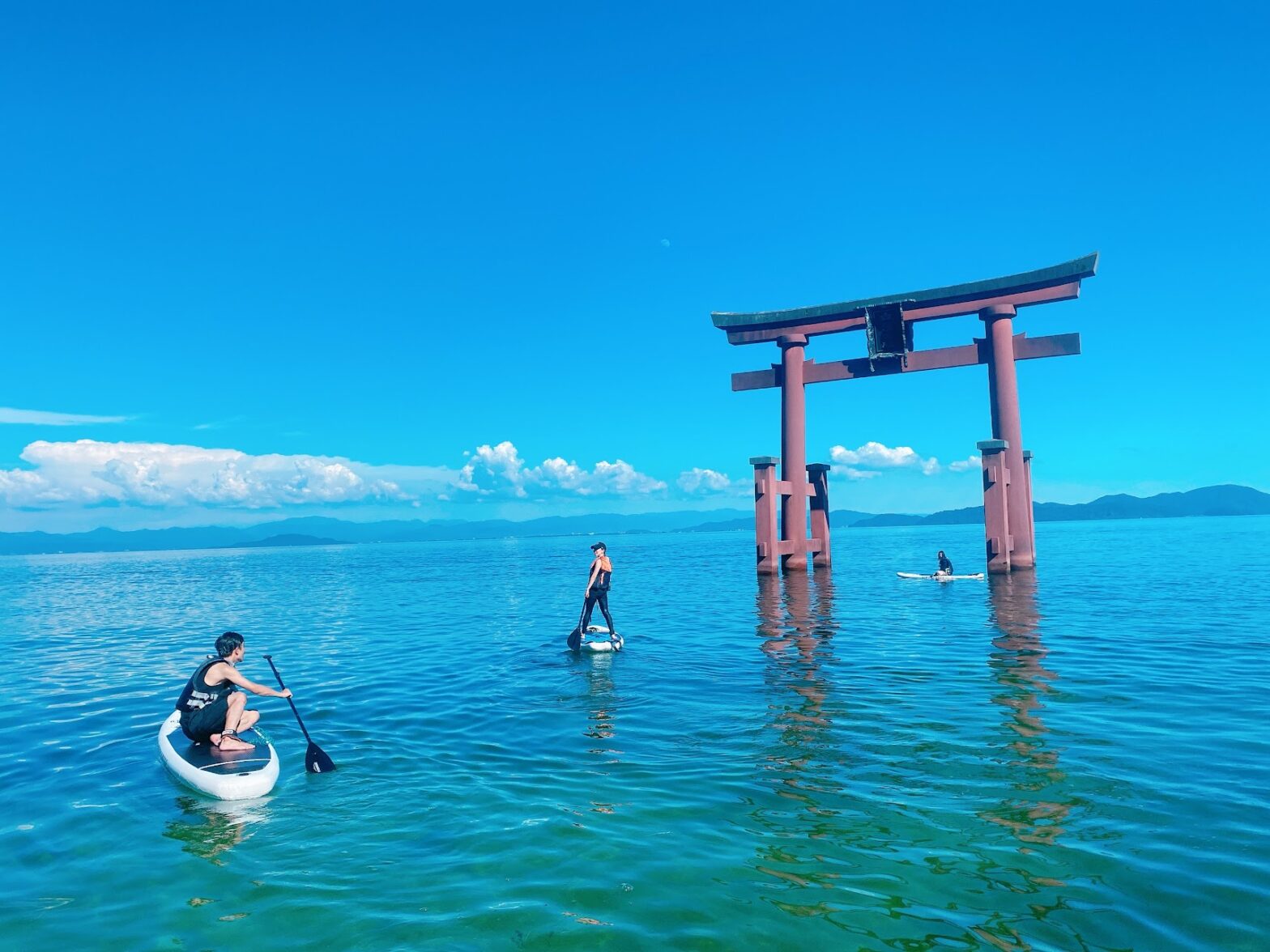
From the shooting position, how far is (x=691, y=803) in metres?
6.95

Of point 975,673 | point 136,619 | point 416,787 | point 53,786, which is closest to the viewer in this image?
point 416,787

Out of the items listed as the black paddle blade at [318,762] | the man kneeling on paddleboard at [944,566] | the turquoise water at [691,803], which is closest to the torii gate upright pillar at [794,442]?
the man kneeling on paddleboard at [944,566]

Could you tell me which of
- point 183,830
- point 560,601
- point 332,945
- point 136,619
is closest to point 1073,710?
point 332,945

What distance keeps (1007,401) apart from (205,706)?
24.9 m

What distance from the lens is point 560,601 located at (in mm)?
29484

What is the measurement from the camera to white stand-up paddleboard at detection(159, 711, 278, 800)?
7484mm

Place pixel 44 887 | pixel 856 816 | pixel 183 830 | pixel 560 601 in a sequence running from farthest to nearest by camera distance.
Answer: pixel 560 601, pixel 183 830, pixel 856 816, pixel 44 887

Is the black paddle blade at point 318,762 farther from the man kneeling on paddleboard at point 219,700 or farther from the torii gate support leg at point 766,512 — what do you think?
the torii gate support leg at point 766,512

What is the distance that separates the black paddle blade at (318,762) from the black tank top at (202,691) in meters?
1.20

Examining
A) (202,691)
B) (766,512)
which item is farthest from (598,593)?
(766,512)

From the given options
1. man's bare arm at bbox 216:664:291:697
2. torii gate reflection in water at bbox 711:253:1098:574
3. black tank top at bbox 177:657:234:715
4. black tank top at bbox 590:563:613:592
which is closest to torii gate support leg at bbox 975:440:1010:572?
torii gate reflection in water at bbox 711:253:1098:574

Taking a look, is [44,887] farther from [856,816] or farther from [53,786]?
→ [856,816]

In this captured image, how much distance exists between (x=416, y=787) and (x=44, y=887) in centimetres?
302

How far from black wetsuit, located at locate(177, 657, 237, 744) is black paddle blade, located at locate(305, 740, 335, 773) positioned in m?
1.06
